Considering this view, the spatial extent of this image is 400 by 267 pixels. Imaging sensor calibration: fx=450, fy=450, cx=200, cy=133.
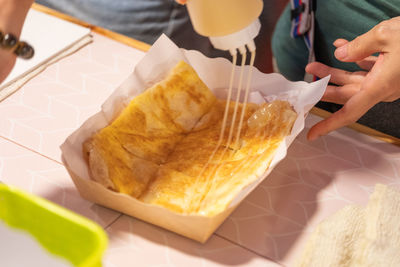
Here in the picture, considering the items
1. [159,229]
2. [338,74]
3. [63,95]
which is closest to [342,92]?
[338,74]

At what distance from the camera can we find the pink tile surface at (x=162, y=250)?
786 mm

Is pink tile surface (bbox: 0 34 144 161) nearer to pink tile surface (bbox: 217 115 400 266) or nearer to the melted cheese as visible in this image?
the melted cheese

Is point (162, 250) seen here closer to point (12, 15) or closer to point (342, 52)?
point (12, 15)

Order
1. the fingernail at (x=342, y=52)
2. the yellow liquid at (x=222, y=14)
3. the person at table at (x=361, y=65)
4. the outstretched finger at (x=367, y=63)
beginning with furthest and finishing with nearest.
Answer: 1. the outstretched finger at (x=367, y=63)
2. the fingernail at (x=342, y=52)
3. the person at table at (x=361, y=65)
4. the yellow liquid at (x=222, y=14)

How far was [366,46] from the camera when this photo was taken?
1.05m

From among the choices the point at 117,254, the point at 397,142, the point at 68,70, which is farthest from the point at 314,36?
the point at 117,254

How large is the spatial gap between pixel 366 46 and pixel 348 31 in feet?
0.91

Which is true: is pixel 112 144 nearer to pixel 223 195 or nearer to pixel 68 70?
pixel 223 195

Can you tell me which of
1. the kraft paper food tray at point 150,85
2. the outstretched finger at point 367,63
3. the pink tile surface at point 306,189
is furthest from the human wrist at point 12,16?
the outstretched finger at point 367,63

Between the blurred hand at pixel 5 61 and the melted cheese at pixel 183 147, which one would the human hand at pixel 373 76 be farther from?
the blurred hand at pixel 5 61

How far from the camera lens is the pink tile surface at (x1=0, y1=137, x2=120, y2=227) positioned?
2.82 ft

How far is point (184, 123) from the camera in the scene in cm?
105

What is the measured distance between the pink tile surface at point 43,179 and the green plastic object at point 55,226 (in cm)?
28

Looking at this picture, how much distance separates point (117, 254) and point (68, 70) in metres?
0.61
